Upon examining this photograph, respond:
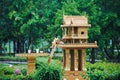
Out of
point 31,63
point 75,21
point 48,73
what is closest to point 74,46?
point 75,21

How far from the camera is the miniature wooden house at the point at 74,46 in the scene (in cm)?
2412

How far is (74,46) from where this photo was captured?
24.0m

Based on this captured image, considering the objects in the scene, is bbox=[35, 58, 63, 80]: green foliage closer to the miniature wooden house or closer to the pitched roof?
the miniature wooden house

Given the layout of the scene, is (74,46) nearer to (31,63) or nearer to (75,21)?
(75,21)

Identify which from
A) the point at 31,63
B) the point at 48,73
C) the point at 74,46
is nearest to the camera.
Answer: the point at 48,73

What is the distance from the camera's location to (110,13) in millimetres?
36688

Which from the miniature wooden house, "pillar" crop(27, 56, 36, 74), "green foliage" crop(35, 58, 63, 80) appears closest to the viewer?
"green foliage" crop(35, 58, 63, 80)

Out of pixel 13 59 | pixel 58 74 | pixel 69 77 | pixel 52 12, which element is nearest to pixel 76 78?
pixel 69 77

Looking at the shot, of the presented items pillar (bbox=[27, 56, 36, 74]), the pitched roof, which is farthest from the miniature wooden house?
pillar (bbox=[27, 56, 36, 74])

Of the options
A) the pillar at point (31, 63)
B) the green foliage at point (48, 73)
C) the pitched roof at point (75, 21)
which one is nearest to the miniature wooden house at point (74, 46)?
the pitched roof at point (75, 21)

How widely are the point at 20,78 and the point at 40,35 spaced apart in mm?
19733

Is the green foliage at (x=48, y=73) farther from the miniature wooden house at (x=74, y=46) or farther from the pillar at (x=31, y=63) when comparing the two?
the pillar at (x=31, y=63)

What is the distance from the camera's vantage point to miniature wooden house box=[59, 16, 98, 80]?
79.2ft

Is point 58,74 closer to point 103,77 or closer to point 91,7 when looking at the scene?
point 103,77
